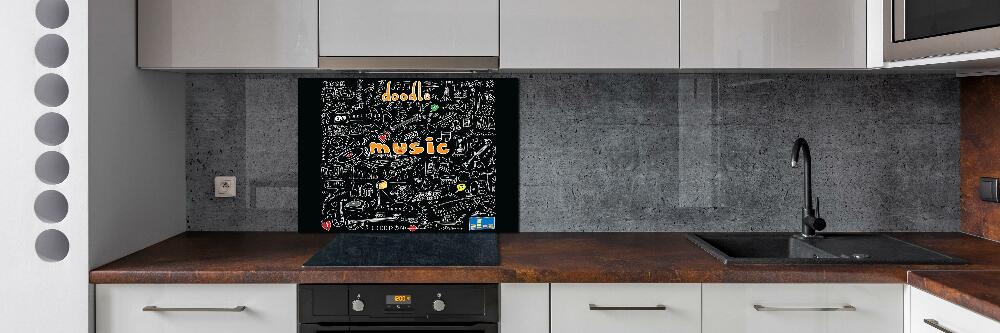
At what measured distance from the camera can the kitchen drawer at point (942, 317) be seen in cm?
154

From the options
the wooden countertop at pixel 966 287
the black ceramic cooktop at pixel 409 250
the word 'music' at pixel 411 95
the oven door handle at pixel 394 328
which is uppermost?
the word 'music' at pixel 411 95

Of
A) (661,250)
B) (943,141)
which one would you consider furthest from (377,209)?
(943,141)

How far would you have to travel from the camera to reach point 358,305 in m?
1.85

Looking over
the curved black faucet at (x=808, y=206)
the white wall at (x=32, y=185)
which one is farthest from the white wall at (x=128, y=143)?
the curved black faucet at (x=808, y=206)

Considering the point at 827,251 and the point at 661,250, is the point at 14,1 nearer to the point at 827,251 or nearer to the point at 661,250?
the point at 661,250

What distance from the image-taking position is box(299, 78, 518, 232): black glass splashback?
2488 millimetres

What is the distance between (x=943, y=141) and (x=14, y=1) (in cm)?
286

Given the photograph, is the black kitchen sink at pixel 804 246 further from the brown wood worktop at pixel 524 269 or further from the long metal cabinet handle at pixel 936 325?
the long metal cabinet handle at pixel 936 325

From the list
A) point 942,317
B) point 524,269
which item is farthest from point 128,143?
point 942,317

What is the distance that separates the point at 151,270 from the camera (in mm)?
1865

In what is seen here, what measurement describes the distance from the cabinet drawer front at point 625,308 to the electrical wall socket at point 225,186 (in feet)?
4.12

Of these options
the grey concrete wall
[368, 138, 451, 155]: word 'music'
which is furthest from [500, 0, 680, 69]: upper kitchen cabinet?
[368, 138, 451, 155]: word 'music'

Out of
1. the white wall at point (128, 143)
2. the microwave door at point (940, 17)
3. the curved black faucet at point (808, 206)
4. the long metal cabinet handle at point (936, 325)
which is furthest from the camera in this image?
the curved black faucet at point (808, 206)

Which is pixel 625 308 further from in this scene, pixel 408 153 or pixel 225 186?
pixel 225 186
